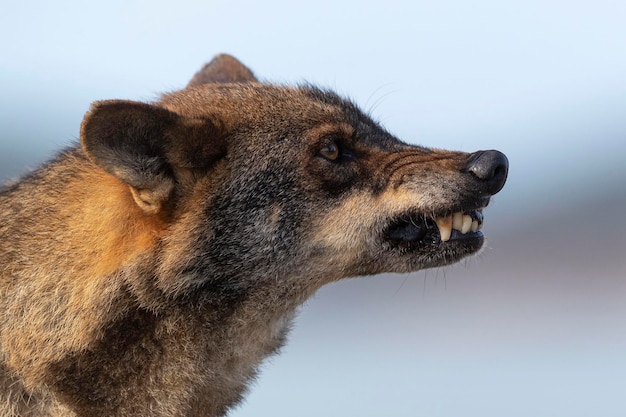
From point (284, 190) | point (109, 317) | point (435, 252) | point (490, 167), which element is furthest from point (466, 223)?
point (109, 317)

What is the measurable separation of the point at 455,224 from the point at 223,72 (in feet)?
8.57

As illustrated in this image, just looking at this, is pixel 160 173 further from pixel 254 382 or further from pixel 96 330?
pixel 254 382

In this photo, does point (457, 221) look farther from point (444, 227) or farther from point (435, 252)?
point (435, 252)

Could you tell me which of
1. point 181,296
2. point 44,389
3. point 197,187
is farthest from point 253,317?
point 44,389

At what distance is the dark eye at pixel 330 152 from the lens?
18.3ft

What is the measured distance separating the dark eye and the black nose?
85 cm

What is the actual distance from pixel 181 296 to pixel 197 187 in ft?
2.19

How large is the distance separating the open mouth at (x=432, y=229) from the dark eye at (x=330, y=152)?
0.56 meters

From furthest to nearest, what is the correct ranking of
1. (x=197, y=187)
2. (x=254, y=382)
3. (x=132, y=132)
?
(x=254, y=382)
(x=197, y=187)
(x=132, y=132)

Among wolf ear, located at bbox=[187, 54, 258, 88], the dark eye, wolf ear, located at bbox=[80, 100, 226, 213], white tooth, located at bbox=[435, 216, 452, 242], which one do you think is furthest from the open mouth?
wolf ear, located at bbox=[187, 54, 258, 88]

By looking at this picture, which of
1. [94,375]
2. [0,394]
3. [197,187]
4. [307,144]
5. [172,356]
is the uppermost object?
[307,144]

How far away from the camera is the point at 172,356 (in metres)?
5.18

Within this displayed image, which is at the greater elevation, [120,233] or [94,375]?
[120,233]

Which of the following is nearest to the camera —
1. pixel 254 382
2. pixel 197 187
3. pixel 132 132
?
pixel 132 132
